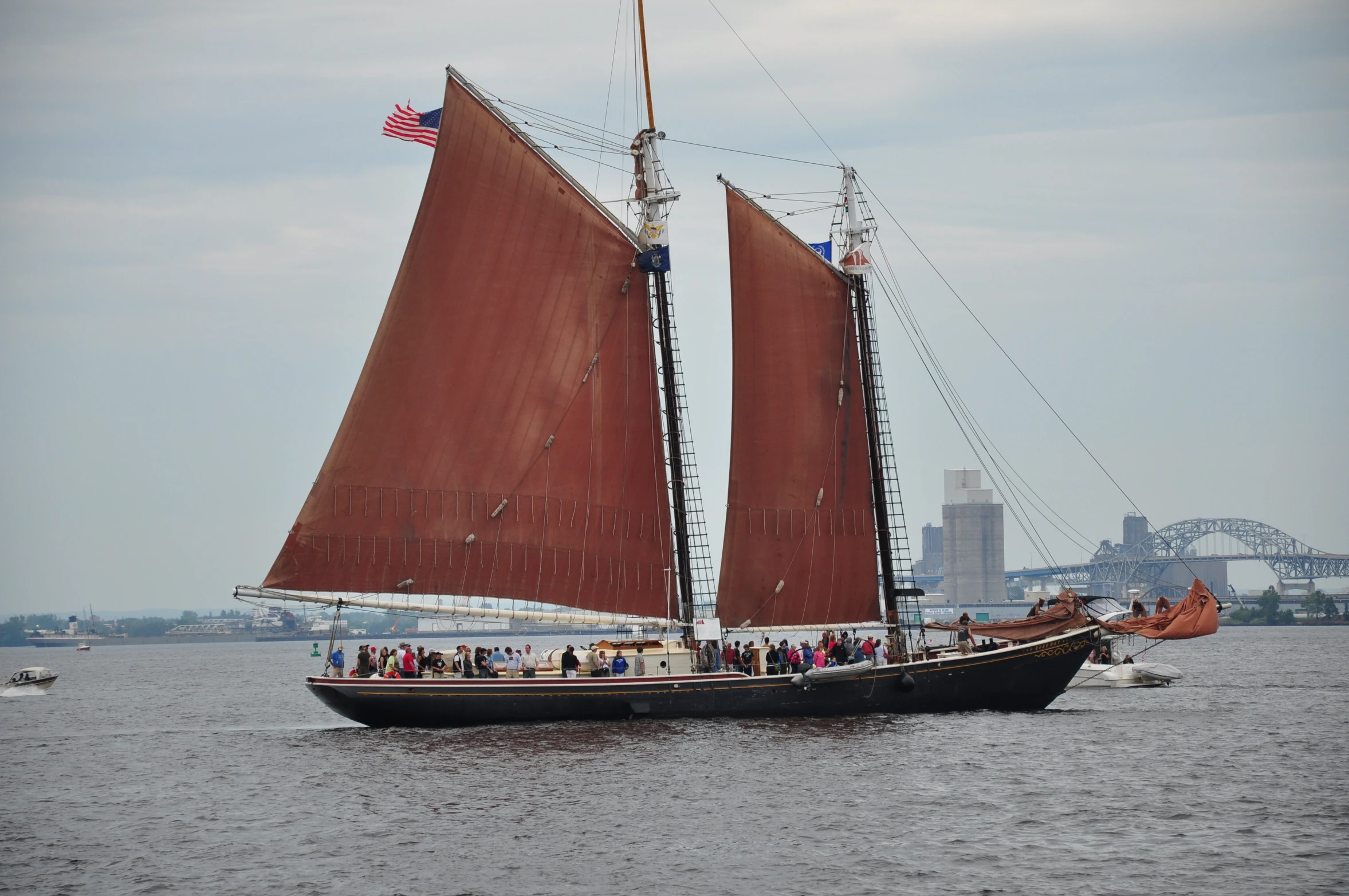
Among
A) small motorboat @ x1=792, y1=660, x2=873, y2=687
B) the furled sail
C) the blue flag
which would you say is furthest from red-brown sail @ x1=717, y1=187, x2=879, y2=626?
the furled sail

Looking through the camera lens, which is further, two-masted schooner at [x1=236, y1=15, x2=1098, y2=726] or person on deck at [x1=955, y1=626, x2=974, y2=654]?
person on deck at [x1=955, y1=626, x2=974, y2=654]

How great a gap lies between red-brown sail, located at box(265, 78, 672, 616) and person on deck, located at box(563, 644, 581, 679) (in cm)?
230

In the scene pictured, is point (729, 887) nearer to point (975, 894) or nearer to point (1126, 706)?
point (975, 894)

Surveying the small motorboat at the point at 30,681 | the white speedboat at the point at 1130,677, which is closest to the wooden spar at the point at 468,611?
the white speedboat at the point at 1130,677

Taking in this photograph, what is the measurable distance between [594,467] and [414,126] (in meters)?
13.1

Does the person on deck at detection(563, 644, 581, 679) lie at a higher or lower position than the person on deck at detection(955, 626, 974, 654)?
lower

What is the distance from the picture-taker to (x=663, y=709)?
1967 inches

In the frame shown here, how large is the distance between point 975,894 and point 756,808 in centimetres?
882

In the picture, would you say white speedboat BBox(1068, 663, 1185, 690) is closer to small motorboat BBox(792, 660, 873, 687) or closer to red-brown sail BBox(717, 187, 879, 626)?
red-brown sail BBox(717, 187, 879, 626)

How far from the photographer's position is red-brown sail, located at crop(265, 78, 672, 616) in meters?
49.9

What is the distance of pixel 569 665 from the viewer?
49812 mm

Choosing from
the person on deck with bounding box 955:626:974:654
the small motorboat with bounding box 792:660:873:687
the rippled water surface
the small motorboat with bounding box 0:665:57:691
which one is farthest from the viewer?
the small motorboat with bounding box 0:665:57:691

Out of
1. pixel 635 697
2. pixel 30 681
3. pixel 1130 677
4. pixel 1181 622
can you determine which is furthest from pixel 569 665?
pixel 30 681

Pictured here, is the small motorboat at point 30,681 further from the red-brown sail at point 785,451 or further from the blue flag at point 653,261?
the blue flag at point 653,261
